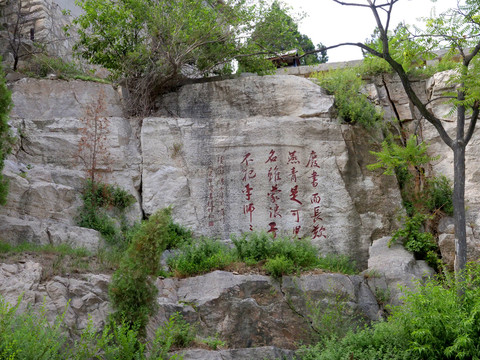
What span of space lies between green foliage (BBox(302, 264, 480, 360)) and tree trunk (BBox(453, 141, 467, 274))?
94 centimetres

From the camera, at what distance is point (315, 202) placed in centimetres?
1026

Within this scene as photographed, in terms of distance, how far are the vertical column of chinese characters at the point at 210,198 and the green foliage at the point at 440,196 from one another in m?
4.04

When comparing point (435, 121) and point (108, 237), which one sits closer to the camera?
point (435, 121)

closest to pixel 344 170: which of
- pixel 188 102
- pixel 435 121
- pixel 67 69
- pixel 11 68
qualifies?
pixel 435 121

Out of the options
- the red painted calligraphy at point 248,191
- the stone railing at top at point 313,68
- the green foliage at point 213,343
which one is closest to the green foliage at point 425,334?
the green foliage at point 213,343

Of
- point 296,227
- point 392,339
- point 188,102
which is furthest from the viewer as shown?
point 188,102

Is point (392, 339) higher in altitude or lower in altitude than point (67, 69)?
lower

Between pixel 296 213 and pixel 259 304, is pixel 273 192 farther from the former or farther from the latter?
pixel 259 304

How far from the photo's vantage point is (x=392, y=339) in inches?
258

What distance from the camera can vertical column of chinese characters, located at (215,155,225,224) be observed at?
1023 cm

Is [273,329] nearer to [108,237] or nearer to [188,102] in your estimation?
[108,237]

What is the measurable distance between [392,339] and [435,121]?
357 centimetres

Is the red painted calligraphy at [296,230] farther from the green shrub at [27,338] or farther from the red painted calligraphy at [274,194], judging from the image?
the green shrub at [27,338]

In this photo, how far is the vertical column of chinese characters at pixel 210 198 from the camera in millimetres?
10203
